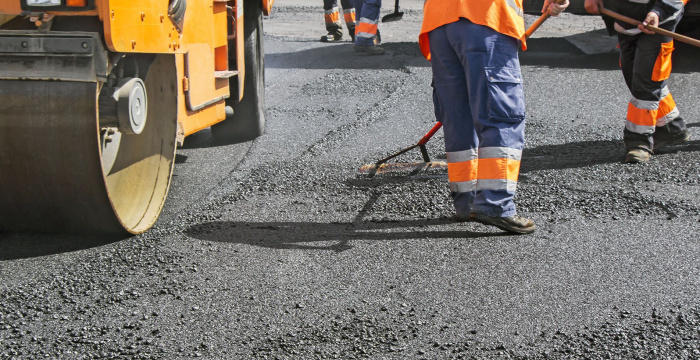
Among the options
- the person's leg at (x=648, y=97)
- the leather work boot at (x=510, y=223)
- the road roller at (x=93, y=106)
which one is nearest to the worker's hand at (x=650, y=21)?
the person's leg at (x=648, y=97)

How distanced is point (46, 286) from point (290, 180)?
6.04 feet

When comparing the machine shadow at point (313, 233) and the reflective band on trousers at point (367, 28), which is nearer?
the machine shadow at point (313, 233)

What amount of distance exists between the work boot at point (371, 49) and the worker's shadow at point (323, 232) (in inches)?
235

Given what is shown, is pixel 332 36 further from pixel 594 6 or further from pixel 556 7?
pixel 556 7

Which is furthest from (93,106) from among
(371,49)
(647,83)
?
(371,49)

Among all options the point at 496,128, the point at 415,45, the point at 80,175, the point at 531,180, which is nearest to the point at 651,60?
the point at 531,180

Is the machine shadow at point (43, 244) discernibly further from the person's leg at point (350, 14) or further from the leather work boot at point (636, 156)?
the person's leg at point (350, 14)

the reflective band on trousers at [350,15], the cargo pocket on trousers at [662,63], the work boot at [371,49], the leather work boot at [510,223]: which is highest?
the cargo pocket on trousers at [662,63]

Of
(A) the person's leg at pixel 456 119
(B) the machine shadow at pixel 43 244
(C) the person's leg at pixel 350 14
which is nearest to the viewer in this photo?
(B) the machine shadow at pixel 43 244

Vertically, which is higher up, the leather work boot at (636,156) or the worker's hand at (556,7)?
the worker's hand at (556,7)

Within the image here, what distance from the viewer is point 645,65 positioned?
5.13 metres

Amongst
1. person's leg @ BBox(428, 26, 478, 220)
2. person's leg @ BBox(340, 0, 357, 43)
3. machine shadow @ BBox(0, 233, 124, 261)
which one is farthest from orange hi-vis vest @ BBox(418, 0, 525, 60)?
person's leg @ BBox(340, 0, 357, 43)

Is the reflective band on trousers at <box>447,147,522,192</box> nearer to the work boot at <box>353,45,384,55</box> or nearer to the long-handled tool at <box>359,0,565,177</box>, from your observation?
the long-handled tool at <box>359,0,565,177</box>

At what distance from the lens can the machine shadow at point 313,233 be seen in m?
3.74
